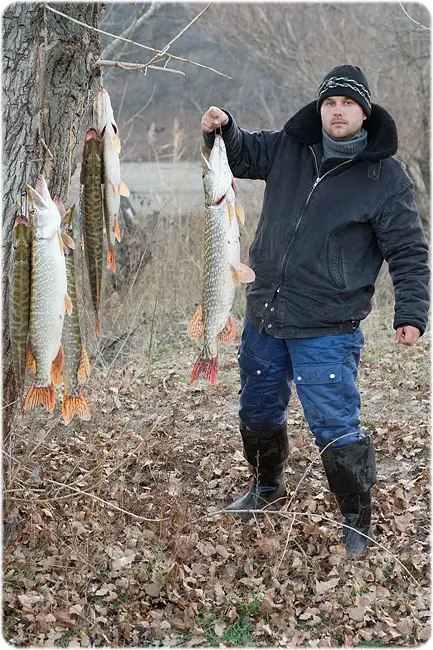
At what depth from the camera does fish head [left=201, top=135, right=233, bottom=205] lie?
13.2ft

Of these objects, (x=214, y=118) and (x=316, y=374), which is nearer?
(x=214, y=118)

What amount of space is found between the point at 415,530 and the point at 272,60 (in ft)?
48.1

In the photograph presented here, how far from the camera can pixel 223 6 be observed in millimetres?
18172

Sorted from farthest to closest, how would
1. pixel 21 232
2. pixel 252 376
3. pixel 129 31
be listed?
pixel 129 31 → pixel 252 376 → pixel 21 232

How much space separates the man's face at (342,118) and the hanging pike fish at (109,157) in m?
1.24

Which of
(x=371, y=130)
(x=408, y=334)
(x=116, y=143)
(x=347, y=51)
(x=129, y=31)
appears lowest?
(x=408, y=334)

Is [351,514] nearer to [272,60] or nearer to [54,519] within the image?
[54,519]

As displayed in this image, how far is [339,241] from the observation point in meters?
4.59

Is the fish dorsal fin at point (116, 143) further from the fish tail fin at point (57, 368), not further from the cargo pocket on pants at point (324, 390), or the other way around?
the cargo pocket on pants at point (324, 390)

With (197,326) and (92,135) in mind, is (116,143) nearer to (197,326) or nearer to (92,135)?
(92,135)

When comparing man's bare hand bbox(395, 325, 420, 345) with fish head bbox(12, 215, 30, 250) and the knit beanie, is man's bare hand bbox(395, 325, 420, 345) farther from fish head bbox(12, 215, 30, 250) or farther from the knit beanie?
fish head bbox(12, 215, 30, 250)

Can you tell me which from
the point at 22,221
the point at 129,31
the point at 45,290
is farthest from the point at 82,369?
the point at 129,31

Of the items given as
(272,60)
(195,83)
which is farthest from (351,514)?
(195,83)

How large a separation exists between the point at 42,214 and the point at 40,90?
3.18ft
